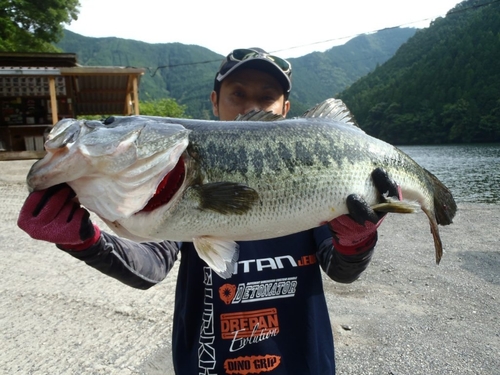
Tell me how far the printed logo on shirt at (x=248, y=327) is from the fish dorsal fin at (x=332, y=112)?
1409 millimetres

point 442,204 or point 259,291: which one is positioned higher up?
point 442,204

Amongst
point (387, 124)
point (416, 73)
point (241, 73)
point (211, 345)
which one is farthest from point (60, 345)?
Answer: point (416, 73)

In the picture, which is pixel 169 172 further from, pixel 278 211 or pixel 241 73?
pixel 241 73

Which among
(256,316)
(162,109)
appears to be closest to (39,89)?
(256,316)

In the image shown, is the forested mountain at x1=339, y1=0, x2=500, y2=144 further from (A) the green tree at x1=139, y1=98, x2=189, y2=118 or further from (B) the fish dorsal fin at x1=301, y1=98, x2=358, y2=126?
(B) the fish dorsal fin at x1=301, y1=98, x2=358, y2=126

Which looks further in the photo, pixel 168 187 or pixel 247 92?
pixel 247 92

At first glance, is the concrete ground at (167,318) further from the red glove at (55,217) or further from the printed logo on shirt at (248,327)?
the red glove at (55,217)

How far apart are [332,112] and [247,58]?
3.69 feet

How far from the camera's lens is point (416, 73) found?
10156 cm

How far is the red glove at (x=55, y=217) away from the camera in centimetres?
193

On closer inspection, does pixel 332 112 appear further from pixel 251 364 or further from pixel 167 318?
pixel 167 318

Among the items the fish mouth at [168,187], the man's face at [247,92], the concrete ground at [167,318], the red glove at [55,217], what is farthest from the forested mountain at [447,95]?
the red glove at [55,217]

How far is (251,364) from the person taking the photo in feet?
8.18

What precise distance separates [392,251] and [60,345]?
23.3 feet
